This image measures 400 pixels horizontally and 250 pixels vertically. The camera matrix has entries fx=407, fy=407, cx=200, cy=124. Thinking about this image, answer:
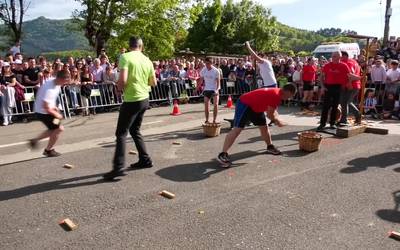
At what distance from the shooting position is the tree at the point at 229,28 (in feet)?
192

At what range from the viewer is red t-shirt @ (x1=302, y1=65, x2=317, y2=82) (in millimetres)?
15195

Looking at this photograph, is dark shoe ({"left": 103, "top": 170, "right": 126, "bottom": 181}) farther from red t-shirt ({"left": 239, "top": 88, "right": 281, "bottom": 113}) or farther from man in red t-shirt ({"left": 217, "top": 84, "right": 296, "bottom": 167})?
red t-shirt ({"left": 239, "top": 88, "right": 281, "bottom": 113})

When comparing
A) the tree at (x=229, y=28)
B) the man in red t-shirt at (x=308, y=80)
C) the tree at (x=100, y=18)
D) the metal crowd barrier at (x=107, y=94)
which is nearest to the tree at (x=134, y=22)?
the tree at (x=100, y=18)

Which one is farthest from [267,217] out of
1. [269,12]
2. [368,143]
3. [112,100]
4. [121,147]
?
[269,12]

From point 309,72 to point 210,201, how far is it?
36.0ft

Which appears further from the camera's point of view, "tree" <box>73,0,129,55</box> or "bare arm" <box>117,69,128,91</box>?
"tree" <box>73,0,129,55</box>

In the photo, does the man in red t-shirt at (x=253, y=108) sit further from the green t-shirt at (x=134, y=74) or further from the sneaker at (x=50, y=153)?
the sneaker at (x=50, y=153)

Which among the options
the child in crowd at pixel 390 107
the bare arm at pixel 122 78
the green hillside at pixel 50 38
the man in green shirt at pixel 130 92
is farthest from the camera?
the green hillside at pixel 50 38

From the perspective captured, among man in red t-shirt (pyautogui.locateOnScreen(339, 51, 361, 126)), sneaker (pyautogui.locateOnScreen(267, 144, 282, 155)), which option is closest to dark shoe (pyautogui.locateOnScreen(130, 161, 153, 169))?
sneaker (pyautogui.locateOnScreen(267, 144, 282, 155))

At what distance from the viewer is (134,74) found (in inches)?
252

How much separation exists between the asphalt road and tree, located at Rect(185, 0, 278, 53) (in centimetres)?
5126

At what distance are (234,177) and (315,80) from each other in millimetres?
10253

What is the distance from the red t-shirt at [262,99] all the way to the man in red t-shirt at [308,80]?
342 inches

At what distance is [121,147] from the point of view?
6301mm
